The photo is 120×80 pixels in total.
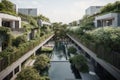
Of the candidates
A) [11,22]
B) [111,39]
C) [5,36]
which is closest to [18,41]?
[5,36]

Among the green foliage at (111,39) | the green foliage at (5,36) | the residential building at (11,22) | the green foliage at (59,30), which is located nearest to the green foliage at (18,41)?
the green foliage at (5,36)

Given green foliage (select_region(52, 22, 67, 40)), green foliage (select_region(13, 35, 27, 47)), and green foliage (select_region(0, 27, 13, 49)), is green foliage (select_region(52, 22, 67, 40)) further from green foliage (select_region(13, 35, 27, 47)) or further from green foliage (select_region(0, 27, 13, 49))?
green foliage (select_region(0, 27, 13, 49))

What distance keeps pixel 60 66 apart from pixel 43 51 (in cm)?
1481

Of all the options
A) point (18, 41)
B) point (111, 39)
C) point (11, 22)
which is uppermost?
point (11, 22)

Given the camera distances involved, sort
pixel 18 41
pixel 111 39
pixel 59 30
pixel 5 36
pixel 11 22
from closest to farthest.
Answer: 1. pixel 111 39
2. pixel 5 36
3. pixel 18 41
4. pixel 11 22
5. pixel 59 30

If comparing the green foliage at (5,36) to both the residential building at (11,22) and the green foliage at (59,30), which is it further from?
the green foliage at (59,30)

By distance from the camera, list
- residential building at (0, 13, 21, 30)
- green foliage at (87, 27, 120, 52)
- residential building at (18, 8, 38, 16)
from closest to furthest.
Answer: green foliage at (87, 27, 120, 52), residential building at (0, 13, 21, 30), residential building at (18, 8, 38, 16)

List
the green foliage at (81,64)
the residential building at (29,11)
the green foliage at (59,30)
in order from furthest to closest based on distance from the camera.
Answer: the residential building at (29,11), the green foliage at (59,30), the green foliage at (81,64)

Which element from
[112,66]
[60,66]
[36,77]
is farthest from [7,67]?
[60,66]

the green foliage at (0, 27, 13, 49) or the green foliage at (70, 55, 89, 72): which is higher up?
the green foliage at (0, 27, 13, 49)

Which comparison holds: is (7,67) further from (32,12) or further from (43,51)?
(32,12)

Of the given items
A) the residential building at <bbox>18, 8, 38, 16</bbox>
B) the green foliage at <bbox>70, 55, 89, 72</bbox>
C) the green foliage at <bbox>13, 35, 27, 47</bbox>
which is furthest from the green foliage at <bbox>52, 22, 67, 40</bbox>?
the green foliage at <bbox>70, 55, 89, 72</bbox>

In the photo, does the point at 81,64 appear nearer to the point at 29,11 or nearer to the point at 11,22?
the point at 11,22

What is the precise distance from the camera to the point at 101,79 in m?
24.2
